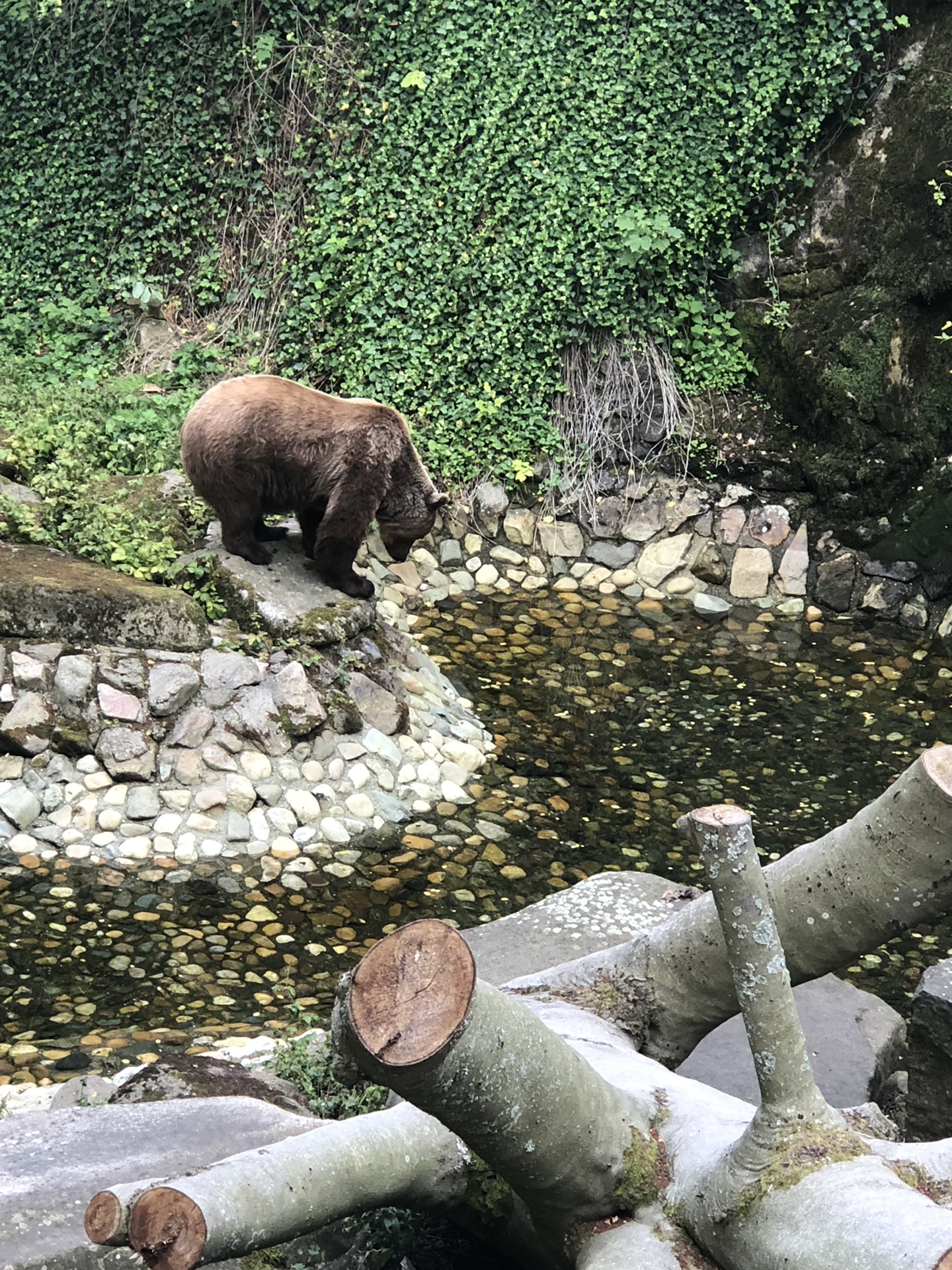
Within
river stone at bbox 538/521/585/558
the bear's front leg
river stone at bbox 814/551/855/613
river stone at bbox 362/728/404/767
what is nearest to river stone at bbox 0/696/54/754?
river stone at bbox 362/728/404/767

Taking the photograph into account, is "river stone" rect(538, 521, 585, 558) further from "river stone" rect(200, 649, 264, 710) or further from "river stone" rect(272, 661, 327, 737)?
"river stone" rect(200, 649, 264, 710)

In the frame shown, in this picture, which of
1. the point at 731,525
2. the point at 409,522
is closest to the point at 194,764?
the point at 409,522

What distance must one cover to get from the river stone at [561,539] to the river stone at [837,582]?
1720 mm

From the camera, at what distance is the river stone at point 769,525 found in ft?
31.1

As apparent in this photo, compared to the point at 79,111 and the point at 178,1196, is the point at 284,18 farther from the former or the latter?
the point at 178,1196

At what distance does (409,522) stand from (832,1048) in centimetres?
429

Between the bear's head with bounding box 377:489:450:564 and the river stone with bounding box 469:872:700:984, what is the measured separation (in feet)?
9.68

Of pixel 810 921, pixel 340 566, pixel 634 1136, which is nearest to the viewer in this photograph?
pixel 634 1136

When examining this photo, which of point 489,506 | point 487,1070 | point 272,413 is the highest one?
point 487,1070

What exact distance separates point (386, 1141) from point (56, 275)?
1009 centimetres

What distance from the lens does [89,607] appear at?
21.5 ft

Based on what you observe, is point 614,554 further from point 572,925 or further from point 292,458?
point 572,925

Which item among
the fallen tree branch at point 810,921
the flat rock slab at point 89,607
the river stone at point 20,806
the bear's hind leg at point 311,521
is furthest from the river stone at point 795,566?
the fallen tree branch at point 810,921

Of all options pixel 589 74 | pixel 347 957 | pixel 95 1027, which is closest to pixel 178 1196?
pixel 95 1027
